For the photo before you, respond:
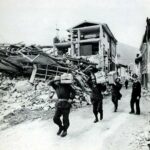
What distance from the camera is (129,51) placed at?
183 feet

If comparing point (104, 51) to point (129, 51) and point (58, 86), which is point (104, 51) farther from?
point (129, 51)

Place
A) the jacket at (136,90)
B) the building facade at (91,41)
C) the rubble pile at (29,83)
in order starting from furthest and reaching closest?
the building facade at (91,41) → the rubble pile at (29,83) → the jacket at (136,90)

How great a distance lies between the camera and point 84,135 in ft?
14.1

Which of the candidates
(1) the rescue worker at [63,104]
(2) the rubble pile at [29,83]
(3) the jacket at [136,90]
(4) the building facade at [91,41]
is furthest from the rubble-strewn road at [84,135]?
(4) the building facade at [91,41]

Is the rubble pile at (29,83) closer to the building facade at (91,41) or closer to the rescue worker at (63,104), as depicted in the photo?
the rescue worker at (63,104)

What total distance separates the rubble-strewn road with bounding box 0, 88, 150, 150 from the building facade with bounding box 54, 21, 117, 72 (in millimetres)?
9999

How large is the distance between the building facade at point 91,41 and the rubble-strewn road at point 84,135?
32.8 ft

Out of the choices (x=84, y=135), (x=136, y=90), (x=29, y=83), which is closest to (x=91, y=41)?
(x=29, y=83)

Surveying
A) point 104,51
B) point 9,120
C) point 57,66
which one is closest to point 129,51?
point 104,51

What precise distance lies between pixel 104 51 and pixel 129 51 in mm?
40779

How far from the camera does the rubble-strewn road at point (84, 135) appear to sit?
392cm

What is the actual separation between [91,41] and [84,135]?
1263 centimetres

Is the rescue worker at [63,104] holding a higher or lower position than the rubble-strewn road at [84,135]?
higher

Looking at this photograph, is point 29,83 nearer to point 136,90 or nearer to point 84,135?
point 136,90
